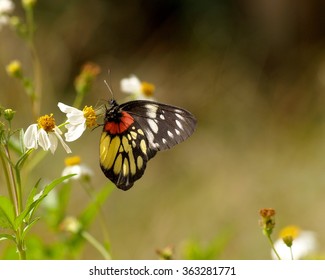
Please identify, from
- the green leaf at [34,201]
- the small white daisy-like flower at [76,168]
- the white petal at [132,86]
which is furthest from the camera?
the white petal at [132,86]

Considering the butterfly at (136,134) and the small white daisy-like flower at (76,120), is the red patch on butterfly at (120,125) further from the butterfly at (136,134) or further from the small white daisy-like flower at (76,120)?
the small white daisy-like flower at (76,120)

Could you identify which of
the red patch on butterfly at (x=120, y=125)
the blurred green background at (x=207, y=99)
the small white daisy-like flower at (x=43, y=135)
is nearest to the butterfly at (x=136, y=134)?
the red patch on butterfly at (x=120, y=125)

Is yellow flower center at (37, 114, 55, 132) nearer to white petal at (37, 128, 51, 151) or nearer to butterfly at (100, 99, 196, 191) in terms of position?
white petal at (37, 128, 51, 151)

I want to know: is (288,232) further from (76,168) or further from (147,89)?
(147,89)

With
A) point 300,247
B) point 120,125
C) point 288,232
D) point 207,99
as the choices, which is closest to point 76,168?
point 120,125

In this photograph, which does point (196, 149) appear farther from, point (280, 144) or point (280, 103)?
point (280, 103)
